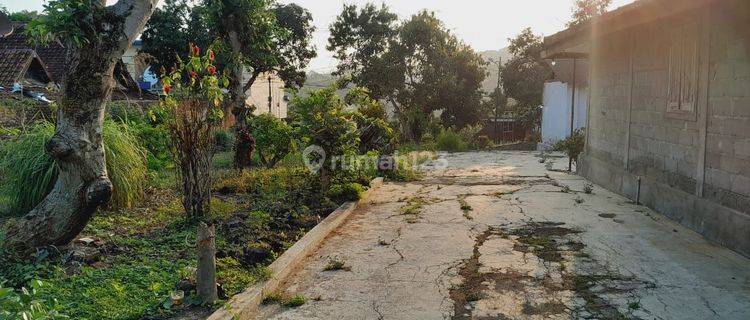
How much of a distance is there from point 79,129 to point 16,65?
1563cm

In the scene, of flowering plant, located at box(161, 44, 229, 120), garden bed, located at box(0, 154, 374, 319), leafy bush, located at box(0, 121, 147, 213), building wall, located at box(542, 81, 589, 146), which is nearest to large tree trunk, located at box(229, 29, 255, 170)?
garden bed, located at box(0, 154, 374, 319)

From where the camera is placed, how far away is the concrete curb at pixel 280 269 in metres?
4.21

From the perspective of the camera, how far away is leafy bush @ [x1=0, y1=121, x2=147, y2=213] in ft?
24.5

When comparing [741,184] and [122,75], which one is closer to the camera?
[741,184]

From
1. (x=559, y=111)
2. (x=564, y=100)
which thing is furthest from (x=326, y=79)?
(x=564, y=100)

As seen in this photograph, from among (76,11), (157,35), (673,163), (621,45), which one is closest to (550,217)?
(673,163)

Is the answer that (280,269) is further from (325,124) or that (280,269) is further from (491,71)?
(491,71)

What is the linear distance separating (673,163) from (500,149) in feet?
49.2

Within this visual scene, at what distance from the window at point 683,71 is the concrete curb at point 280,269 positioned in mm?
4720

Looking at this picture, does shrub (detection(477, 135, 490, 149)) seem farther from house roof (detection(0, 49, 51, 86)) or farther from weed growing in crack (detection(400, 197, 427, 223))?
house roof (detection(0, 49, 51, 86))

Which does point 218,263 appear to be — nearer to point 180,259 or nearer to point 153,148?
point 180,259

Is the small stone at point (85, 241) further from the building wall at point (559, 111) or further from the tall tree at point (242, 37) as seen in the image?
the building wall at point (559, 111)

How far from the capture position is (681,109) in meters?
7.89

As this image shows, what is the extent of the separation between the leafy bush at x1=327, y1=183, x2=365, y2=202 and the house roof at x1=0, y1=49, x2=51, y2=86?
1347 cm
